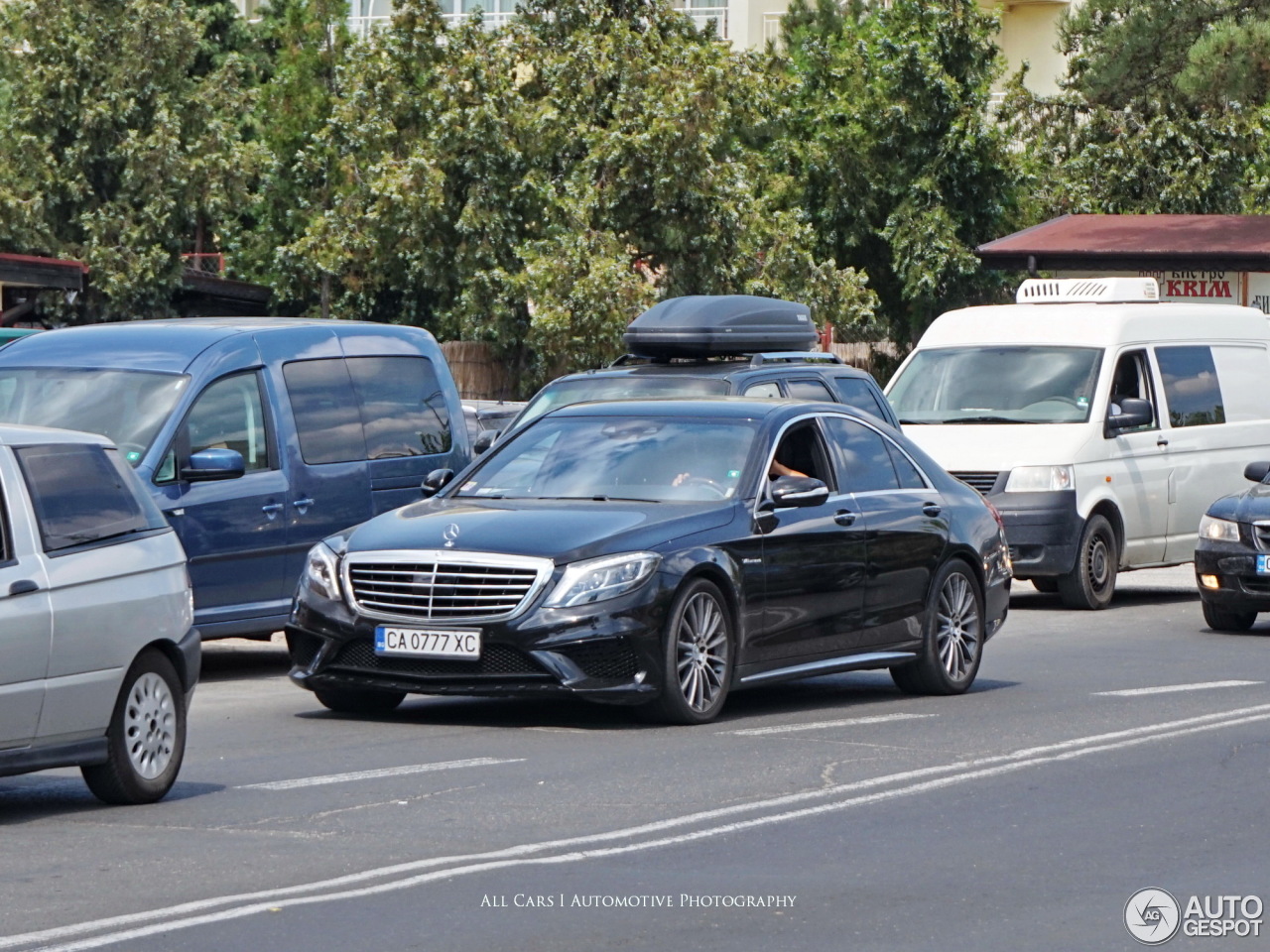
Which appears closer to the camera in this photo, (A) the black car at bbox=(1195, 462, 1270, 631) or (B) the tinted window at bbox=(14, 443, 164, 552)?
(B) the tinted window at bbox=(14, 443, 164, 552)

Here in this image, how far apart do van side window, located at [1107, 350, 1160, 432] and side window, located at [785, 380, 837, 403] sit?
16.2 feet

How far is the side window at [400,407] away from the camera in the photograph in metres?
14.4

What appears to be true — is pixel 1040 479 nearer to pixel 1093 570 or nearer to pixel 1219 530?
pixel 1093 570

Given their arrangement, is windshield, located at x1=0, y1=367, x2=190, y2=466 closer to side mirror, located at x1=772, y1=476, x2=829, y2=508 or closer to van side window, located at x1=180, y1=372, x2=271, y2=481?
van side window, located at x1=180, y1=372, x2=271, y2=481

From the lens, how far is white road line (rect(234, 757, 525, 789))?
924cm

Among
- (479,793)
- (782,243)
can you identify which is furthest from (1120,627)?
(782,243)

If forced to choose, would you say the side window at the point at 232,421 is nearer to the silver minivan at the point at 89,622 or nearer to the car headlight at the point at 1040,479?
the silver minivan at the point at 89,622

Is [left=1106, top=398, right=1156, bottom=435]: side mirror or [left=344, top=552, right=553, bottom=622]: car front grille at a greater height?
[left=344, top=552, right=553, bottom=622]: car front grille

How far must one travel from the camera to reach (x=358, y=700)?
1141cm

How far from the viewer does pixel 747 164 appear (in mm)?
36625

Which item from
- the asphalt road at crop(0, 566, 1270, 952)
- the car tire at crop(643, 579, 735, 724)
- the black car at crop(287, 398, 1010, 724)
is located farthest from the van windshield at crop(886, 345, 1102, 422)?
the car tire at crop(643, 579, 735, 724)

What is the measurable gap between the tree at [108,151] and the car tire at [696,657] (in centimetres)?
3028

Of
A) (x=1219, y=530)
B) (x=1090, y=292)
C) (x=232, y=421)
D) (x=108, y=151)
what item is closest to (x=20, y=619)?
(x=232, y=421)

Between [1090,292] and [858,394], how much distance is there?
5.91 meters
